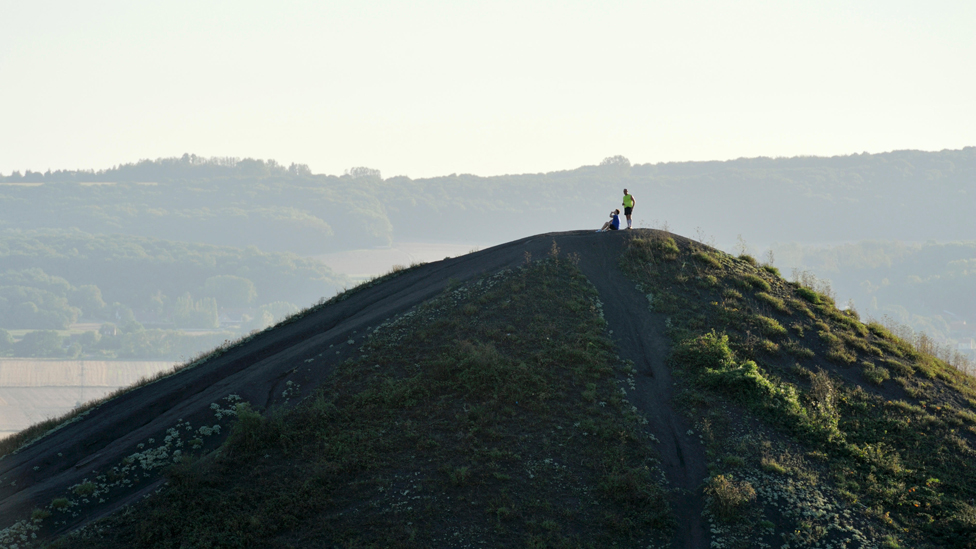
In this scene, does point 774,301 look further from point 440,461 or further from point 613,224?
point 440,461

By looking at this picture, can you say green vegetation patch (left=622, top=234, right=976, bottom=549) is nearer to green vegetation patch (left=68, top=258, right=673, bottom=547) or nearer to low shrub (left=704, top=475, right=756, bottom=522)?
low shrub (left=704, top=475, right=756, bottom=522)

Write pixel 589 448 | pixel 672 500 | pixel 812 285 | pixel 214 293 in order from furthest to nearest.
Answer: pixel 214 293, pixel 812 285, pixel 589 448, pixel 672 500

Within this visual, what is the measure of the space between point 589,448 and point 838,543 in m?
4.59

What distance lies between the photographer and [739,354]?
1673cm

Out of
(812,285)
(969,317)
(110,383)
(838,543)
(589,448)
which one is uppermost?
(812,285)

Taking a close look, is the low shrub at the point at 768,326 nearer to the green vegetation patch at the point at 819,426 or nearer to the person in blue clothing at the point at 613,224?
the green vegetation patch at the point at 819,426

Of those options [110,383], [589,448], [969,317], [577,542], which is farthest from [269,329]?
[969,317]

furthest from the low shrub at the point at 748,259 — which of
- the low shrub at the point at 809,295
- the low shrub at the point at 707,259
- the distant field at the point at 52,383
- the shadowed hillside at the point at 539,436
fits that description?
the distant field at the point at 52,383

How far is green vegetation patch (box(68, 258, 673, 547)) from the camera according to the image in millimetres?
10984

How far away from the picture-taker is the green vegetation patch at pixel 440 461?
432 inches

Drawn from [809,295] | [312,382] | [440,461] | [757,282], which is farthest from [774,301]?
[312,382]

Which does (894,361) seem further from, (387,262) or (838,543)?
(387,262)

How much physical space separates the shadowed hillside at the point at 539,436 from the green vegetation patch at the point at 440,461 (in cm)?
5

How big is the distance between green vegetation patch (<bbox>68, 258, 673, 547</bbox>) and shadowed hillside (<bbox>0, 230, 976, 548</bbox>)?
48 millimetres
